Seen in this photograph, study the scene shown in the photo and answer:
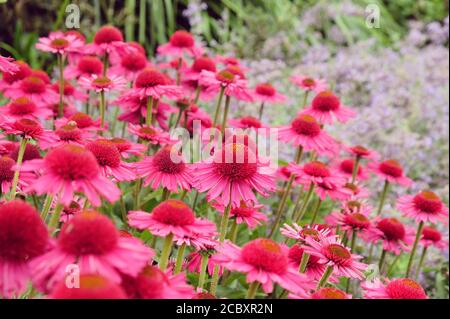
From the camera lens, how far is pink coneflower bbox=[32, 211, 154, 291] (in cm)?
90

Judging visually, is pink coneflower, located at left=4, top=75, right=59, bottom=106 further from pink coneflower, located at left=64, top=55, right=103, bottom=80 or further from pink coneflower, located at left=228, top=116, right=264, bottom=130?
pink coneflower, located at left=228, top=116, right=264, bottom=130

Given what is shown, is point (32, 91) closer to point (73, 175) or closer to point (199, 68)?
point (199, 68)

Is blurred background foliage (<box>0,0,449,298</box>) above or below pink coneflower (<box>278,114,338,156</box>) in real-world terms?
above

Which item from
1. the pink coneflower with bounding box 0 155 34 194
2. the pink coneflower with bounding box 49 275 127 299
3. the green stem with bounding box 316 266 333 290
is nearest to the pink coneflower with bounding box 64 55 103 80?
the pink coneflower with bounding box 0 155 34 194

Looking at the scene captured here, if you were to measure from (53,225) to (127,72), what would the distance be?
1.66 m

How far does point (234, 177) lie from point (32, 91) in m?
1.31

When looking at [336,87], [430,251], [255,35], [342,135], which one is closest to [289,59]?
[255,35]

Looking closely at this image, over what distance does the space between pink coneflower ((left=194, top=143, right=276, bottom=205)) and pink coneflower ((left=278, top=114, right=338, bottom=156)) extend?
80 centimetres

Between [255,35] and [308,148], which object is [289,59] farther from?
[308,148]

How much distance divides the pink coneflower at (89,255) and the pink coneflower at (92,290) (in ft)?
0.13

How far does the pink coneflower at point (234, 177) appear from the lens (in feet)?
4.81

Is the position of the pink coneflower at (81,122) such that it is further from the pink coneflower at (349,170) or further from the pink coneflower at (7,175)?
the pink coneflower at (349,170)

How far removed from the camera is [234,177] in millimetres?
1494

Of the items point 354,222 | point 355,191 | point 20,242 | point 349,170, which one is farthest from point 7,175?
point 349,170
